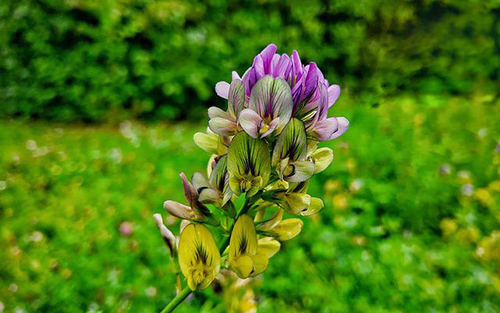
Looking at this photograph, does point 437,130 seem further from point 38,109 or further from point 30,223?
point 38,109

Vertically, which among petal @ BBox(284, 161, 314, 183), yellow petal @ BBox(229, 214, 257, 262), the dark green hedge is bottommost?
the dark green hedge

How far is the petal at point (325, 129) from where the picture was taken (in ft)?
2.21

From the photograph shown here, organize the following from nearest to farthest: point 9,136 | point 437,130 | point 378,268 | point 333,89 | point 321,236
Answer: point 333,89 < point 378,268 < point 321,236 < point 437,130 < point 9,136

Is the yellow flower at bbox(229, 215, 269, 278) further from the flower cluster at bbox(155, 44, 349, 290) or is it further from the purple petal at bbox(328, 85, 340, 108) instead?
the purple petal at bbox(328, 85, 340, 108)

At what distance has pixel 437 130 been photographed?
3227mm

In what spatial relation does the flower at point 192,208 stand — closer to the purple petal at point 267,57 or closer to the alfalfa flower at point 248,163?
the alfalfa flower at point 248,163

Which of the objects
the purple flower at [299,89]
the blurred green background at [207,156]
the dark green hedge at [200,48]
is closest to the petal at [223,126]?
the purple flower at [299,89]

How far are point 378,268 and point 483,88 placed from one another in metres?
3.99

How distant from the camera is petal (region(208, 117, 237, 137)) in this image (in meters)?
0.67

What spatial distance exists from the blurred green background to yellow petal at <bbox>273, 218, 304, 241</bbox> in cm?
31

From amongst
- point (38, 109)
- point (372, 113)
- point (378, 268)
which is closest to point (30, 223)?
point (378, 268)

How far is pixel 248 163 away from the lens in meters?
0.66

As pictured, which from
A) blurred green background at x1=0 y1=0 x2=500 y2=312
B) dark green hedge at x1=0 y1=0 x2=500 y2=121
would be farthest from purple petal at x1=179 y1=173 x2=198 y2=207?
dark green hedge at x1=0 y1=0 x2=500 y2=121

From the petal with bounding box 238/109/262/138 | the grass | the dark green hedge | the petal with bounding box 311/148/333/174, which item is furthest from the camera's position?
the dark green hedge
